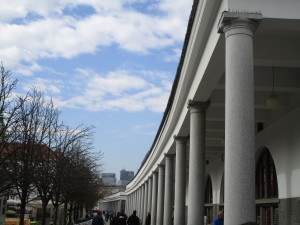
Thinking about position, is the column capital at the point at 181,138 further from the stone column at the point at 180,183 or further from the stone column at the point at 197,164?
the stone column at the point at 197,164

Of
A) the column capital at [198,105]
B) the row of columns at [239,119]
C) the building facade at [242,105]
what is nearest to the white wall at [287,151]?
the building facade at [242,105]

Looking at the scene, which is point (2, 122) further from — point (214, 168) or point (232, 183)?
point (214, 168)

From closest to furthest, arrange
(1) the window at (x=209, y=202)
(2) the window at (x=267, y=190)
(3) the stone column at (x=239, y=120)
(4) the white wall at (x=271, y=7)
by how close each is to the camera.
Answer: (3) the stone column at (x=239, y=120)
(4) the white wall at (x=271, y=7)
(2) the window at (x=267, y=190)
(1) the window at (x=209, y=202)

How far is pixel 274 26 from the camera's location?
9.59 m

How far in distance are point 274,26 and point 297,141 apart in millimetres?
6953

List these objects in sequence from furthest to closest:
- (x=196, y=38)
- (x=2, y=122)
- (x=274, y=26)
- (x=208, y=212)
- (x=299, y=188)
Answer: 1. (x=208, y=212)
2. (x=2, y=122)
3. (x=299, y=188)
4. (x=196, y=38)
5. (x=274, y=26)

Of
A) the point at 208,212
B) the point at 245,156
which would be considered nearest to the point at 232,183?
the point at 245,156

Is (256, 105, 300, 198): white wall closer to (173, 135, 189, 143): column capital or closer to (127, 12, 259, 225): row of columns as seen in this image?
(173, 135, 189, 143): column capital

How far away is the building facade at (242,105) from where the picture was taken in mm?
8906

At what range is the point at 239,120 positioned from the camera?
8906 mm

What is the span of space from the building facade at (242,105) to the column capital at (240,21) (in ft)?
0.06

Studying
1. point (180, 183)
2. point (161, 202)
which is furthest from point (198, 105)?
point (161, 202)

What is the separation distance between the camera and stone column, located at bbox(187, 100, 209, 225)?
15.6 m

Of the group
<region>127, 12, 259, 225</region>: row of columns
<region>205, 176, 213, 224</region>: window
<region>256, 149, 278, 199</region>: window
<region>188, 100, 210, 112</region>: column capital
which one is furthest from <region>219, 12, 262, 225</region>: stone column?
<region>205, 176, 213, 224</region>: window
